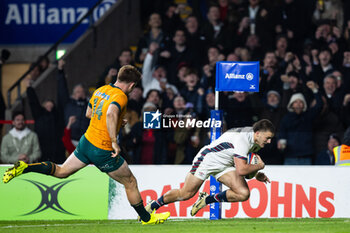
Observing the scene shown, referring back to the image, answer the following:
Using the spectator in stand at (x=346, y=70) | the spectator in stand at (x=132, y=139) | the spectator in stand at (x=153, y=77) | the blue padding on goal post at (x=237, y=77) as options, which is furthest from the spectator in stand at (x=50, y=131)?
the spectator in stand at (x=346, y=70)

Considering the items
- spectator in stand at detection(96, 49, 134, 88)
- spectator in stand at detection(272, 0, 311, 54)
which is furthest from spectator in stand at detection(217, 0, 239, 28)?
spectator in stand at detection(96, 49, 134, 88)

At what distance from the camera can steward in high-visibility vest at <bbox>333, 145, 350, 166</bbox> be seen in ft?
44.7

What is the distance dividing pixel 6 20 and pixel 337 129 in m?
9.83

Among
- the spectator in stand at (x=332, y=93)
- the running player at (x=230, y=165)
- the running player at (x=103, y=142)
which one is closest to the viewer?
the running player at (x=103, y=142)

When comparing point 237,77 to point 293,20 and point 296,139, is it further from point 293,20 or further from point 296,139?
point 293,20

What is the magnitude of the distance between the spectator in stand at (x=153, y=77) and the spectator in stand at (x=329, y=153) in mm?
3028

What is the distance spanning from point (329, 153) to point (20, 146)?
554cm

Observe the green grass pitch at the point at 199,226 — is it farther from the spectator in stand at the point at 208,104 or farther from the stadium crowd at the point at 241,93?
the spectator in stand at the point at 208,104

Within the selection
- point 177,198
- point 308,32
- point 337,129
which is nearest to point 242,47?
point 308,32

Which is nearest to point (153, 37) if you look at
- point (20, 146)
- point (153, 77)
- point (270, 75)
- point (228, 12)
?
point (153, 77)

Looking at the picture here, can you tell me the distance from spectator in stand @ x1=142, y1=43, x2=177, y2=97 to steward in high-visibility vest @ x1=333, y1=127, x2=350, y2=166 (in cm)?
327

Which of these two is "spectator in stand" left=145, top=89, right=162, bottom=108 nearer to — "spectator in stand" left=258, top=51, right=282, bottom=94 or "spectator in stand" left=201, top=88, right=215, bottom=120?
"spectator in stand" left=201, top=88, right=215, bottom=120

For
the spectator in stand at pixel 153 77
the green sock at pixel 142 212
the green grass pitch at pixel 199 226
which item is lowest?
the green grass pitch at pixel 199 226

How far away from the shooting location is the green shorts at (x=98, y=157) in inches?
419
